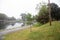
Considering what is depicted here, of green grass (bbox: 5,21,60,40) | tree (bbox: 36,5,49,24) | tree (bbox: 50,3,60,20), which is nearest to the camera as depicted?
green grass (bbox: 5,21,60,40)

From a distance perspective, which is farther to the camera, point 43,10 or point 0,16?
point 0,16

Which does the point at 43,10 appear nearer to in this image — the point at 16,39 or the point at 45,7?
the point at 45,7

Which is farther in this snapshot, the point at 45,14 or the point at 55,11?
the point at 55,11

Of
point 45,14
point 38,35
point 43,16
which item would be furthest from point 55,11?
point 38,35

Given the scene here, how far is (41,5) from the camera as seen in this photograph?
26.2 meters

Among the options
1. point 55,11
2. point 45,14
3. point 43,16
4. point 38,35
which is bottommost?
point 38,35

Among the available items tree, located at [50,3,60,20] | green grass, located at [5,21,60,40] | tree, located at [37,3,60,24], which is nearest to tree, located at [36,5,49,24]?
tree, located at [37,3,60,24]

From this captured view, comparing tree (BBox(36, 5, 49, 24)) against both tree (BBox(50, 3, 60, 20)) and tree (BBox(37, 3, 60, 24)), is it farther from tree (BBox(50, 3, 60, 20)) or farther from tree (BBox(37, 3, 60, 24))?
tree (BBox(50, 3, 60, 20))

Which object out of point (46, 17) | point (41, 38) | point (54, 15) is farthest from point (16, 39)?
point (54, 15)

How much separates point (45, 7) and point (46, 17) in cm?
235

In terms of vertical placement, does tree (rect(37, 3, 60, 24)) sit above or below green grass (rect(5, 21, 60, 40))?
above

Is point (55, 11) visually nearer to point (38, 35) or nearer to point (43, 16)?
point (43, 16)

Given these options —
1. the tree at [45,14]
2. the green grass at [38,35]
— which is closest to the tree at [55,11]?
the tree at [45,14]

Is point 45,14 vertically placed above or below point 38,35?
above
